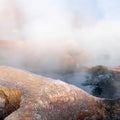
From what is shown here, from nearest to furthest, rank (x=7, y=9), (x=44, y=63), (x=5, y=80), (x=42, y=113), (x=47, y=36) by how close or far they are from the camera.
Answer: (x=42, y=113)
(x=5, y=80)
(x=44, y=63)
(x=47, y=36)
(x=7, y=9)

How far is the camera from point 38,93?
923 centimetres

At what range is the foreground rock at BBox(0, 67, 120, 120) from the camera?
8906 mm

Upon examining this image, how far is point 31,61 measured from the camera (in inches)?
663

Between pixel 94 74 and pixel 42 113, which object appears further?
pixel 94 74

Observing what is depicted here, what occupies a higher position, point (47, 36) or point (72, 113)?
point (47, 36)

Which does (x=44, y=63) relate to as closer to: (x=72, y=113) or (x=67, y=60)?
(x=67, y=60)

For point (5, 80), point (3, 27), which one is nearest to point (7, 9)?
point (3, 27)

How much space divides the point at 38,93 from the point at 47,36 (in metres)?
21.8

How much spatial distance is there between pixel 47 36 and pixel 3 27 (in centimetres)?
486

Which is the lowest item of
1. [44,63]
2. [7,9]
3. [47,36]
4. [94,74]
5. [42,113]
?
[42,113]

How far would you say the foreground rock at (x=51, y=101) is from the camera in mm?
8906

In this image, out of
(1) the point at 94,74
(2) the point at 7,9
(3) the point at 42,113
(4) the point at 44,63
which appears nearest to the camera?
(3) the point at 42,113

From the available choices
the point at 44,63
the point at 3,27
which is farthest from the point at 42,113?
the point at 3,27

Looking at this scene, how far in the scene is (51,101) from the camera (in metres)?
9.24
